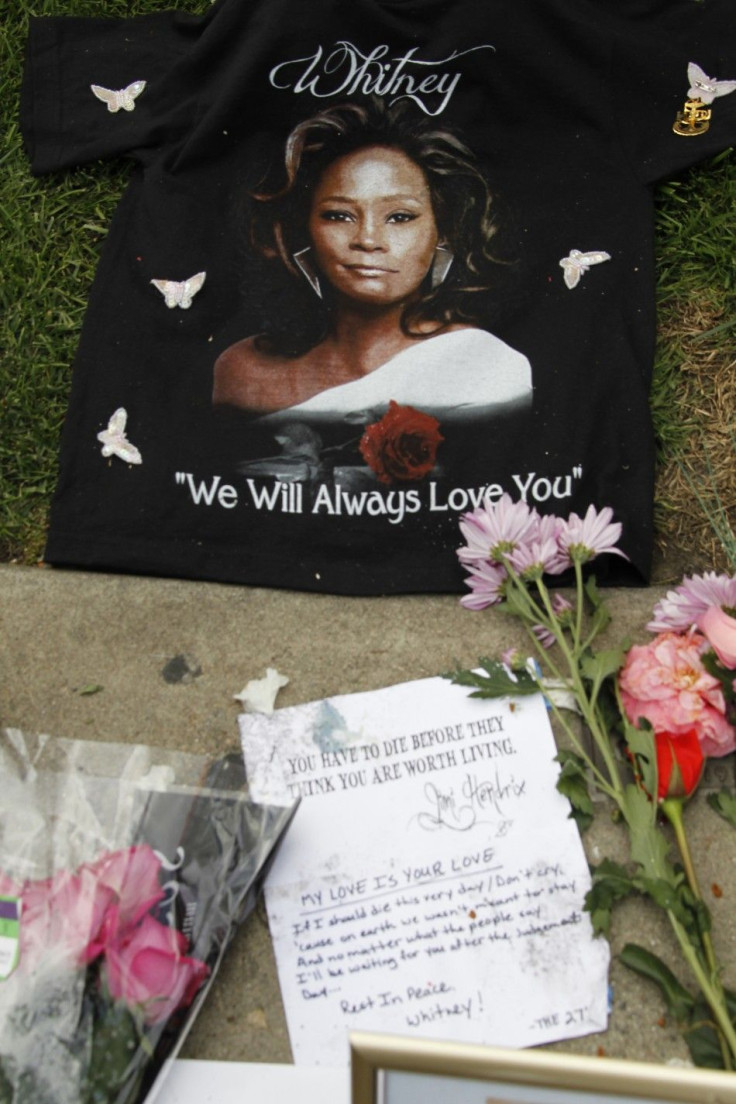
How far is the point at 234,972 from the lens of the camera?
2.74 ft

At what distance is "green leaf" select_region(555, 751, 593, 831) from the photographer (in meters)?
0.84

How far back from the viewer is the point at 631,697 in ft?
2.76

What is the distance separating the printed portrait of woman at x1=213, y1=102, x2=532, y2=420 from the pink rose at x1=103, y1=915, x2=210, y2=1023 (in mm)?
465

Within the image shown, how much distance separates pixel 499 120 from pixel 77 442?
51 centimetres

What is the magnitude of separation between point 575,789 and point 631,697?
0.09 meters

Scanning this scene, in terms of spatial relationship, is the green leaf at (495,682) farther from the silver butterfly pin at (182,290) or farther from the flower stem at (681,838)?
the silver butterfly pin at (182,290)

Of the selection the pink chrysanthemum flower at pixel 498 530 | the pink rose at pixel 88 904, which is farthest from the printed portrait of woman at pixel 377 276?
the pink rose at pixel 88 904

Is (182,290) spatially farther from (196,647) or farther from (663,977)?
(663,977)

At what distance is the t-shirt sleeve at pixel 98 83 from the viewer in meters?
1.00

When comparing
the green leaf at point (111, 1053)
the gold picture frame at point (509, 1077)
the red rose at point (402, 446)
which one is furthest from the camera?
the red rose at point (402, 446)

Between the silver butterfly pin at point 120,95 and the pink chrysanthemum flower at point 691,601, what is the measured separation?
2.32 ft

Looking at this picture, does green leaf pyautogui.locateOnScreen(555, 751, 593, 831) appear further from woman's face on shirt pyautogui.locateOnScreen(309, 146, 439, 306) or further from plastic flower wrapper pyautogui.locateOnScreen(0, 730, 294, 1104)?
woman's face on shirt pyautogui.locateOnScreen(309, 146, 439, 306)

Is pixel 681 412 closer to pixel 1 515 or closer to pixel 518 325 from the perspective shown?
pixel 518 325

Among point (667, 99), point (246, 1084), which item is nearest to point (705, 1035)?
point (246, 1084)
